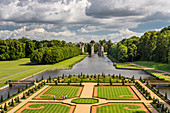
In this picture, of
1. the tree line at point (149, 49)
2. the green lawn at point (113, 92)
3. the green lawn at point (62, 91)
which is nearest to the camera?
the green lawn at point (113, 92)

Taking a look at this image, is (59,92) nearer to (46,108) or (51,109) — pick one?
(46,108)

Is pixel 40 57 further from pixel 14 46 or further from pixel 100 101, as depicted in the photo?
pixel 100 101

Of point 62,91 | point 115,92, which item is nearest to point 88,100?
point 115,92

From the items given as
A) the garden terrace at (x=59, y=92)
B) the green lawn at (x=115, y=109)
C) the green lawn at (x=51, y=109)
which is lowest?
the green lawn at (x=51, y=109)

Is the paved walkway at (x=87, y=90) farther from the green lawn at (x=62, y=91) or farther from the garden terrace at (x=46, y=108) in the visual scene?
the garden terrace at (x=46, y=108)

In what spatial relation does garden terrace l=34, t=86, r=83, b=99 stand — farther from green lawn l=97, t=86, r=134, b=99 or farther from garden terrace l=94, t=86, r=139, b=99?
green lawn l=97, t=86, r=134, b=99

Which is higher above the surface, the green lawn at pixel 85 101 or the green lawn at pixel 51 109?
the green lawn at pixel 85 101

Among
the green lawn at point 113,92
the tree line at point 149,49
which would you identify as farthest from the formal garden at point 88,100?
the tree line at point 149,49

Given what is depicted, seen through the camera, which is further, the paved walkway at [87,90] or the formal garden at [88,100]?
the paved walkway at [87,90]

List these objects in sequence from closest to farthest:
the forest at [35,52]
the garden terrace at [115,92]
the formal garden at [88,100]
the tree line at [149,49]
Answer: the formal garden at [88,100] → the garden terrace at [115,92] → the tree line at [149,49] → the forest at [35,52]
